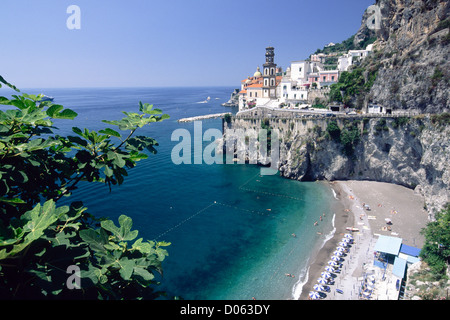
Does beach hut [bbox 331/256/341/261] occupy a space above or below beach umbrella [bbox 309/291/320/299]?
above

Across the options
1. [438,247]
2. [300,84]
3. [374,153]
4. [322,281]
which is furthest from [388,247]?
[300,84]

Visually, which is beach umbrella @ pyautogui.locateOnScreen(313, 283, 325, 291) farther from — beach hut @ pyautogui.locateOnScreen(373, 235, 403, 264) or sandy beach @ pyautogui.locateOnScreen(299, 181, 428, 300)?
beach hut @ pyautogui.locateOnScreen(373, 235, 403, 264)

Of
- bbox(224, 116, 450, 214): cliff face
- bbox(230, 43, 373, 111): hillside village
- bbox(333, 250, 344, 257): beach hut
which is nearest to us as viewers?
bbox(333, 250, 344, 257): beach hut

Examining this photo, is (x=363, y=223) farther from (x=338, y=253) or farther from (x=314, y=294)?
(x=314, y=294)

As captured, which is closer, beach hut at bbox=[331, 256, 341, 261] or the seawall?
beach hut at bbox=[331, 256, 341, 261]

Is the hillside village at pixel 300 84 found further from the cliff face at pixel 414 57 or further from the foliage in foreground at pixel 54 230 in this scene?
the foliage in foreground at pixel 54 230

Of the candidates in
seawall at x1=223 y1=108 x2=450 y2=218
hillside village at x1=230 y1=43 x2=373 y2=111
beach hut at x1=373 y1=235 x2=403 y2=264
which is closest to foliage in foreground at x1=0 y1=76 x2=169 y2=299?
beach hut at x1=373 y1=235 x2=403 y2=264

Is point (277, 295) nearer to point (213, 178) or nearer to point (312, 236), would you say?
point (312, 236)
